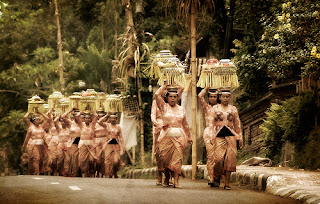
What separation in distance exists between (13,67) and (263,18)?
67.6ft

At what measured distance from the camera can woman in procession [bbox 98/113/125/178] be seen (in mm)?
20094

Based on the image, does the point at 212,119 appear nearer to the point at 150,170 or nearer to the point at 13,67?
the point at 150,170

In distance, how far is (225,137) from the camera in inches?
525

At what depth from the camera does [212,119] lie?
44.5 ft

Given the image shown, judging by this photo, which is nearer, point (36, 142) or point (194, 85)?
point (194, 85)

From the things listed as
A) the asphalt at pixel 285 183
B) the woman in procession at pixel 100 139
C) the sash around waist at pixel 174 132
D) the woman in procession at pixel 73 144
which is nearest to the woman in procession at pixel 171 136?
the sash around waist at pixel 174 132

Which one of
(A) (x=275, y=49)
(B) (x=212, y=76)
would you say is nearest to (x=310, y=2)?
(A) (x=275, y=49)

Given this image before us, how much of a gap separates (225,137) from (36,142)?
35.6 feet

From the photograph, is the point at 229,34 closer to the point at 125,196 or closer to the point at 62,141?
the point at 62,141

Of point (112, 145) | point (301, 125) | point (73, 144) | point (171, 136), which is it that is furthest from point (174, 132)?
point (73, 144)

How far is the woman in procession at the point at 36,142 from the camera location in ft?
73.0

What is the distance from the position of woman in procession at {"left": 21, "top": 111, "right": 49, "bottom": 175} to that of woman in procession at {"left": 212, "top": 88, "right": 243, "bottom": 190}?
9.88 meters

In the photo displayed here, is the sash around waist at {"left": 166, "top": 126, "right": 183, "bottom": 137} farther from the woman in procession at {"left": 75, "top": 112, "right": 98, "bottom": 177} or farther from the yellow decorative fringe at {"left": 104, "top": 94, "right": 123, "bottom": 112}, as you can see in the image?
the yellow decorative fringe at {"left": 104, "top": 94, "right": 123, "bottom": 112}

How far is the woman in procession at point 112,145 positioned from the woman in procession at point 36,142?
2783mm
